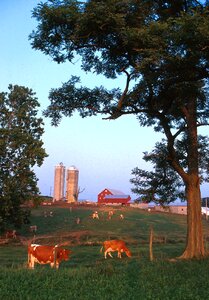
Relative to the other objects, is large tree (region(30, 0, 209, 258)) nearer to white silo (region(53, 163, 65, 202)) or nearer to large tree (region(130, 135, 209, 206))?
large tree (region(130, 135, 209, 206))

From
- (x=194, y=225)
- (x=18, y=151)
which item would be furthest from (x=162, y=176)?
(x=18, y=151)

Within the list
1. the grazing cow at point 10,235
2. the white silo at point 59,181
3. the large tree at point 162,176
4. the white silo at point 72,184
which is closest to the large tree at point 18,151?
the grazing cow at point 10,235

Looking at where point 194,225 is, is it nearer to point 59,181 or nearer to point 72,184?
point 72,184

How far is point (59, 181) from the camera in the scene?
109m

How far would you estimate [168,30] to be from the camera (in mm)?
14914

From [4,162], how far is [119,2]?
90.0ft

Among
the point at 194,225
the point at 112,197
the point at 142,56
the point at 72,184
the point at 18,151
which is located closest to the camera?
the point at 142,56

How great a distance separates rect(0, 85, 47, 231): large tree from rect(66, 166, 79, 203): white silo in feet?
195

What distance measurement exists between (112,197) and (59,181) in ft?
46.1

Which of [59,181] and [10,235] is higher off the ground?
[59,181]

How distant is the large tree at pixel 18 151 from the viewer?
128 feet

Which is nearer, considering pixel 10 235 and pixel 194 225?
pixel 194 225

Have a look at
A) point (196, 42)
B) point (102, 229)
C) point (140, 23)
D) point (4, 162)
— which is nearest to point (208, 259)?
point (196, 42)

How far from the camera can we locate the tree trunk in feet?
64.4
